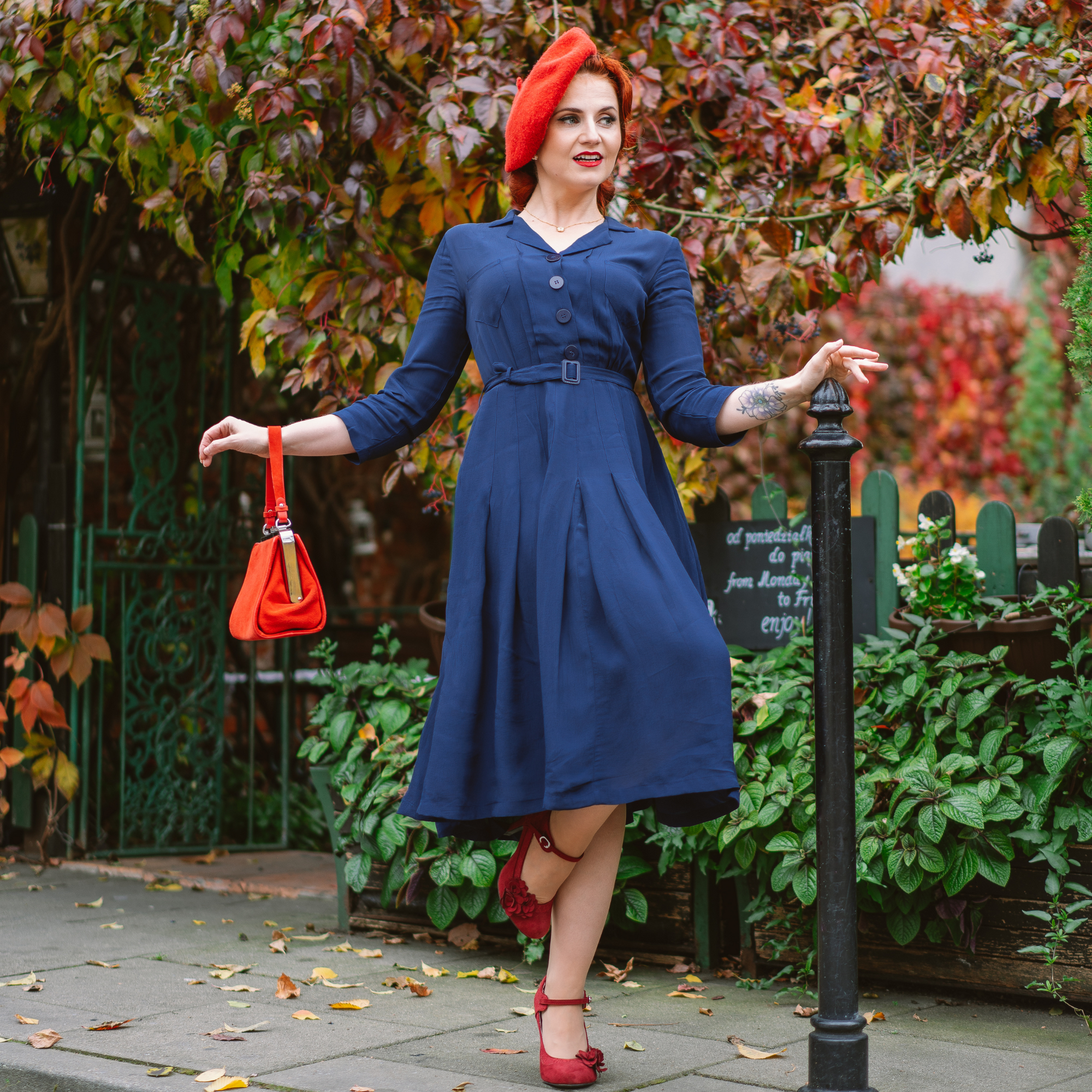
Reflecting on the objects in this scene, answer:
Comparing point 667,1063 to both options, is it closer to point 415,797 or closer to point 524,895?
point 524,895

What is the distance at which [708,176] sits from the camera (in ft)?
14.0

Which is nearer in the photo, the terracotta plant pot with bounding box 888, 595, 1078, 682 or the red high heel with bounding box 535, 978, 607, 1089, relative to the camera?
the red high heel with bounding box 535, 978, 607, 1089

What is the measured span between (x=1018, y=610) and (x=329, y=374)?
81.4 inches

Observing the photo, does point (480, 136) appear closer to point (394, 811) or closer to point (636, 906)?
point (394, 811)

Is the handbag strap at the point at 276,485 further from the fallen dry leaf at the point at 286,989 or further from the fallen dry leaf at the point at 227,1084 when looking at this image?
the fallen dry leaf at the point at 286,989

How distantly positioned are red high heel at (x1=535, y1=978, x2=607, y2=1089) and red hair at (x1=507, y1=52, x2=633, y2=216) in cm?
159

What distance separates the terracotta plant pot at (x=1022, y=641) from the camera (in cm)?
351

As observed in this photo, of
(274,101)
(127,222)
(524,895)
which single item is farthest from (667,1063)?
(127,222)

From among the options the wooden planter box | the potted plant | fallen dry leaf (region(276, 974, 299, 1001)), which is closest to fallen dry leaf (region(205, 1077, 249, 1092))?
fallen dry leaf (region(276, 974, 299, 1001))

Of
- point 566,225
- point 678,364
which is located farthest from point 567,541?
point 566,225

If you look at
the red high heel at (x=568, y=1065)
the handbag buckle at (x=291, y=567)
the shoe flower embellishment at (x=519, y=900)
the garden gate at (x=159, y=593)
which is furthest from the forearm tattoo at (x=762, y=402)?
the garden gate at (x=159, y=593)

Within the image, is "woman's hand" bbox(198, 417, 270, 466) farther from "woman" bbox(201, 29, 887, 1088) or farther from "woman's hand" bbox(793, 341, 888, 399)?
"woman's hand" bbox(793, 341, 888, 399)

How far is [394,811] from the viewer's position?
12.7 feet

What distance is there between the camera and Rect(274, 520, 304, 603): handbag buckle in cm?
268
